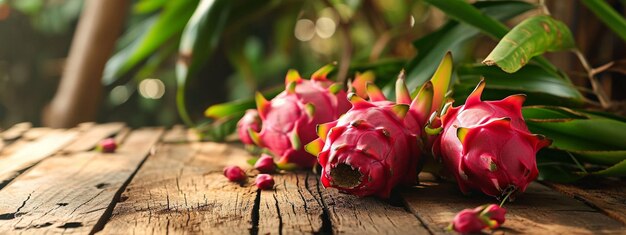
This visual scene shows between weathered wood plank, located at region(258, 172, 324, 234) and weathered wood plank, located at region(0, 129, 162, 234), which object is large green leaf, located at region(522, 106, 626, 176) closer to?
weathered wood plank, located at region(258, 172, 324, 234)

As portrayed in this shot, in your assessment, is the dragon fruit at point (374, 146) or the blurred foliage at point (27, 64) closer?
the dragon fruit at point (374, 146)

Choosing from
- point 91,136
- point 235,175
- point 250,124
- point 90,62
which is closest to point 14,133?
point 91,136

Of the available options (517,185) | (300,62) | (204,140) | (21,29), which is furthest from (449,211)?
(21,29)

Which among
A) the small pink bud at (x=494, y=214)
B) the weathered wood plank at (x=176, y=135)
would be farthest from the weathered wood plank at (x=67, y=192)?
the small pink bud at (x=494, y=214)

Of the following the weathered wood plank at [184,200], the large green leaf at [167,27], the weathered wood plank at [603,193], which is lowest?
the weathered wood plank at [603,193]

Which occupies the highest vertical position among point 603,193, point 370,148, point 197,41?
point 197,41

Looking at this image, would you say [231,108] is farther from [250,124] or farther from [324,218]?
[324,218]

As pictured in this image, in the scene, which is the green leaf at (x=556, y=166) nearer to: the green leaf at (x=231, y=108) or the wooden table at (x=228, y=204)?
the wooden table at (x=228, y=204)
